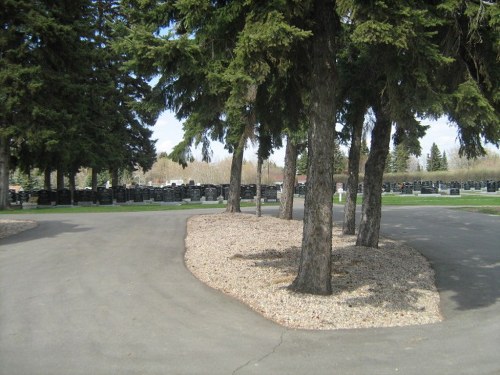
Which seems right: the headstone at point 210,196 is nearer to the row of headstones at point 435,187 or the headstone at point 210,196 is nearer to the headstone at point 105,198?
the headstone at point 105,198

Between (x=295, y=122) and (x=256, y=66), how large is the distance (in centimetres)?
319

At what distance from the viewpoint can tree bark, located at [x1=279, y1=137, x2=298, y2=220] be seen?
1716cm

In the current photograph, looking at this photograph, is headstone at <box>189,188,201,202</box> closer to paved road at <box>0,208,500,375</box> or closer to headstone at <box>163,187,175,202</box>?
headstone at <box>163,187,175,202</box>

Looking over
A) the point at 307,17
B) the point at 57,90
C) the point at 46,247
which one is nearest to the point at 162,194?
the point at 57,90

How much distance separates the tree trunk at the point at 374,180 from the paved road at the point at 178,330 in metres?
1.64

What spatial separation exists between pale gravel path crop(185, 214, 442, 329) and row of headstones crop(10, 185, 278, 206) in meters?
20.1

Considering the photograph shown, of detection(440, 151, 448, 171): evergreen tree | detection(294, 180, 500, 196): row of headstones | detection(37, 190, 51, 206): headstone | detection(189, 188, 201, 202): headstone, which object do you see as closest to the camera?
detection(37, 190, 51, 206): headstone

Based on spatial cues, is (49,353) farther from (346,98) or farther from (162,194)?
(162,194)

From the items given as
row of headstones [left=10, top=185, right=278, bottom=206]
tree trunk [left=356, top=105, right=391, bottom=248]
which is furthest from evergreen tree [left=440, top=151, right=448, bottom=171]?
tree trunk [left=356, top=105, right=391, bottom=248]

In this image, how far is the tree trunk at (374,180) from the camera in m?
10.9

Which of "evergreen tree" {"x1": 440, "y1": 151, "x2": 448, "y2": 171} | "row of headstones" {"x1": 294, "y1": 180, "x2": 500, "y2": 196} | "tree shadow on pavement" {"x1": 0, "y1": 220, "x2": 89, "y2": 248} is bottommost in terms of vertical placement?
"tree shadow on pavement" {"x1": 0, "y1": 220, "x2": 89, "y2": 248}

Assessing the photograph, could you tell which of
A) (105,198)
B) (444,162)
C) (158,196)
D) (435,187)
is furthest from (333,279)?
(444,162)

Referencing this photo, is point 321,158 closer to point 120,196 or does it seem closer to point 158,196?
point 120,196

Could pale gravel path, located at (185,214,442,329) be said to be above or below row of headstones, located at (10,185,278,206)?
below
